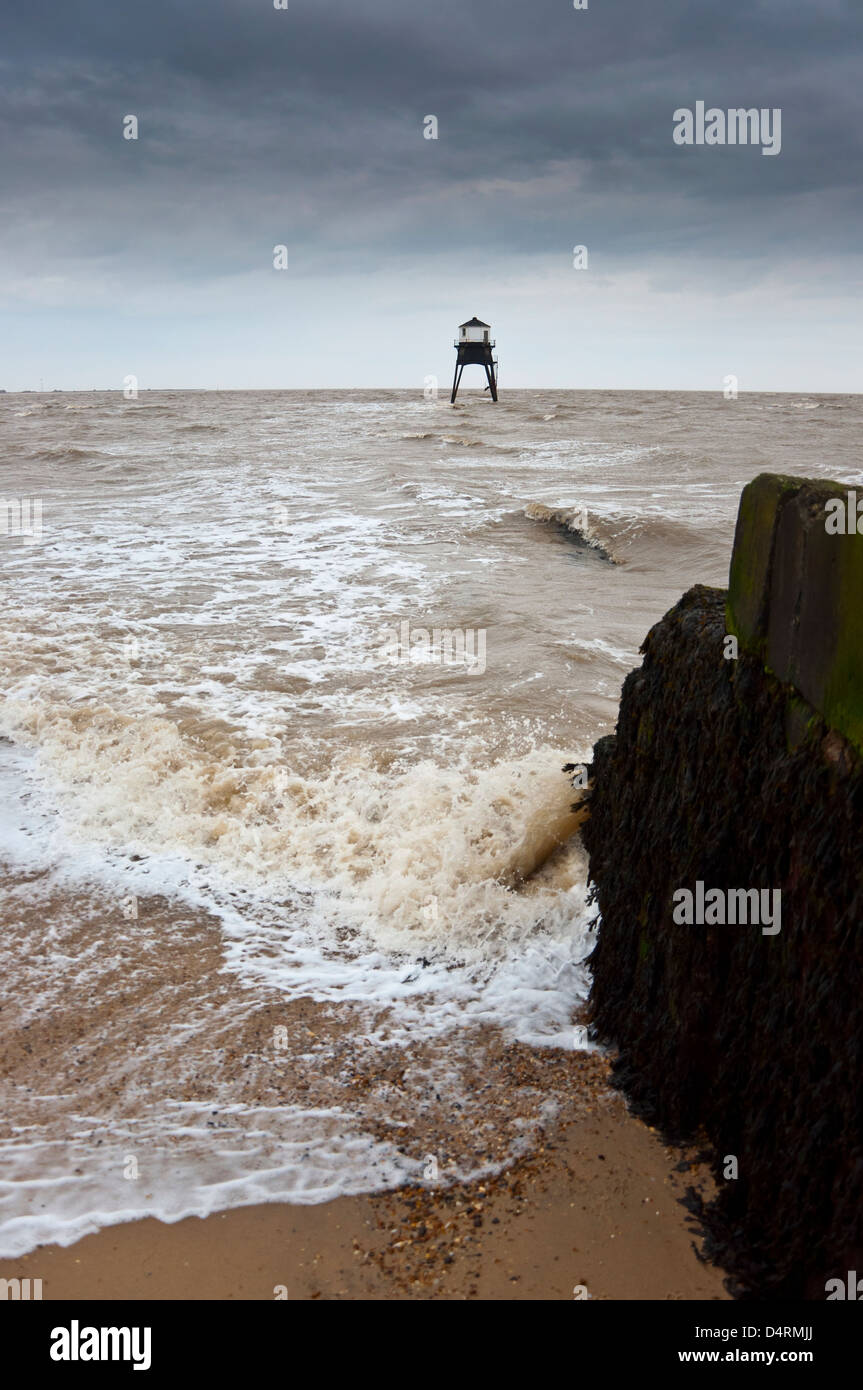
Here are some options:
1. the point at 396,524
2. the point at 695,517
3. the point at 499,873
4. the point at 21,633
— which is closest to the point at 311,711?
the point at 499,873

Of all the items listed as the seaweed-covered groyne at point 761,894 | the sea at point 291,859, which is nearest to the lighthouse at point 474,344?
the sea at point 291,859

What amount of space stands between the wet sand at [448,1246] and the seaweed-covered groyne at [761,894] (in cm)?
19

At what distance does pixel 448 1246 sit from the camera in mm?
2914

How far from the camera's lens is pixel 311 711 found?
7488 mm

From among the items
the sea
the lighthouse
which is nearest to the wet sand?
the sea

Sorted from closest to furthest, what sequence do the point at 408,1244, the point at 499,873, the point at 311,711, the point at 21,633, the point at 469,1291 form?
the point at 469,1291
the point at 408,1244
the point at 499,873
the point at 311,711
the point at 21,633

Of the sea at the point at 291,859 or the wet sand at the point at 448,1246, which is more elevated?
the sea at the point at 291,859

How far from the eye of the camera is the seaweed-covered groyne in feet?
7.89

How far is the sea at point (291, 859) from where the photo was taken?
11.2ft

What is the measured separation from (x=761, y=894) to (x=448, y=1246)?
1505 mm

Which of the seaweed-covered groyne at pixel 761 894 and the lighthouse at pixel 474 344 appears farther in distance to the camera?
the lighthouse at pixel 474 344

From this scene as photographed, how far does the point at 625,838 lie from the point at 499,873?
1.34 metres

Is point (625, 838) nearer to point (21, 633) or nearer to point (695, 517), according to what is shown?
point (21, 633)

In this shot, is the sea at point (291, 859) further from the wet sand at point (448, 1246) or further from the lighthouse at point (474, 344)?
the lighthouse at point (474, 344)
